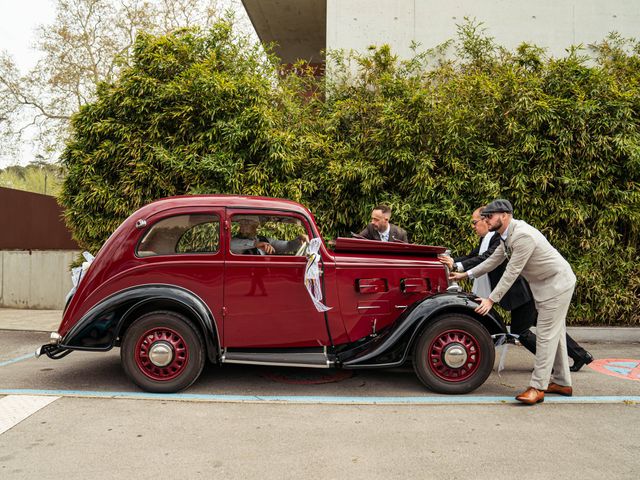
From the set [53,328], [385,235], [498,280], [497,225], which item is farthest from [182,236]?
[53,328]

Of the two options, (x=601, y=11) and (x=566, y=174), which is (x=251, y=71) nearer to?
(x=566, y=174)

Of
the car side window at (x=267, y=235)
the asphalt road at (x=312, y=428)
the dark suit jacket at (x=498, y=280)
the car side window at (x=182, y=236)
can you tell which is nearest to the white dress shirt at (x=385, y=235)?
the dark suit jacket at (x=498, y=280)

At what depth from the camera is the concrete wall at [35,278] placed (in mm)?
10047

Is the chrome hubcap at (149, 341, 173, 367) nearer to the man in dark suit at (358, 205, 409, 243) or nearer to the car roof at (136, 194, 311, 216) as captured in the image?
the car roof at (136, 194, 311, 216)

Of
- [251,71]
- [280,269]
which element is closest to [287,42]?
[251,71]

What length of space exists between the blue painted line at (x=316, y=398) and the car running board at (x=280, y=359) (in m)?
0.29

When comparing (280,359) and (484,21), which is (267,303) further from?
(484,21)

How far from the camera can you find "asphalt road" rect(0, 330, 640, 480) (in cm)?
310

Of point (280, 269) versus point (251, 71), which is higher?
point (251, 71)

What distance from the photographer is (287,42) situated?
16.0 m

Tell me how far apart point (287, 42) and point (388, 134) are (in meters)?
9.87

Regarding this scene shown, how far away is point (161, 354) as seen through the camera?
14.6 feet

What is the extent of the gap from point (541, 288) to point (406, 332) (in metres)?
1.28

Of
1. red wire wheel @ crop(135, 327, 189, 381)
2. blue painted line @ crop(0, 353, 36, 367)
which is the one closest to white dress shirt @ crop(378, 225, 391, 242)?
red wire wheel @ crop(135, 327, 189, 381)
